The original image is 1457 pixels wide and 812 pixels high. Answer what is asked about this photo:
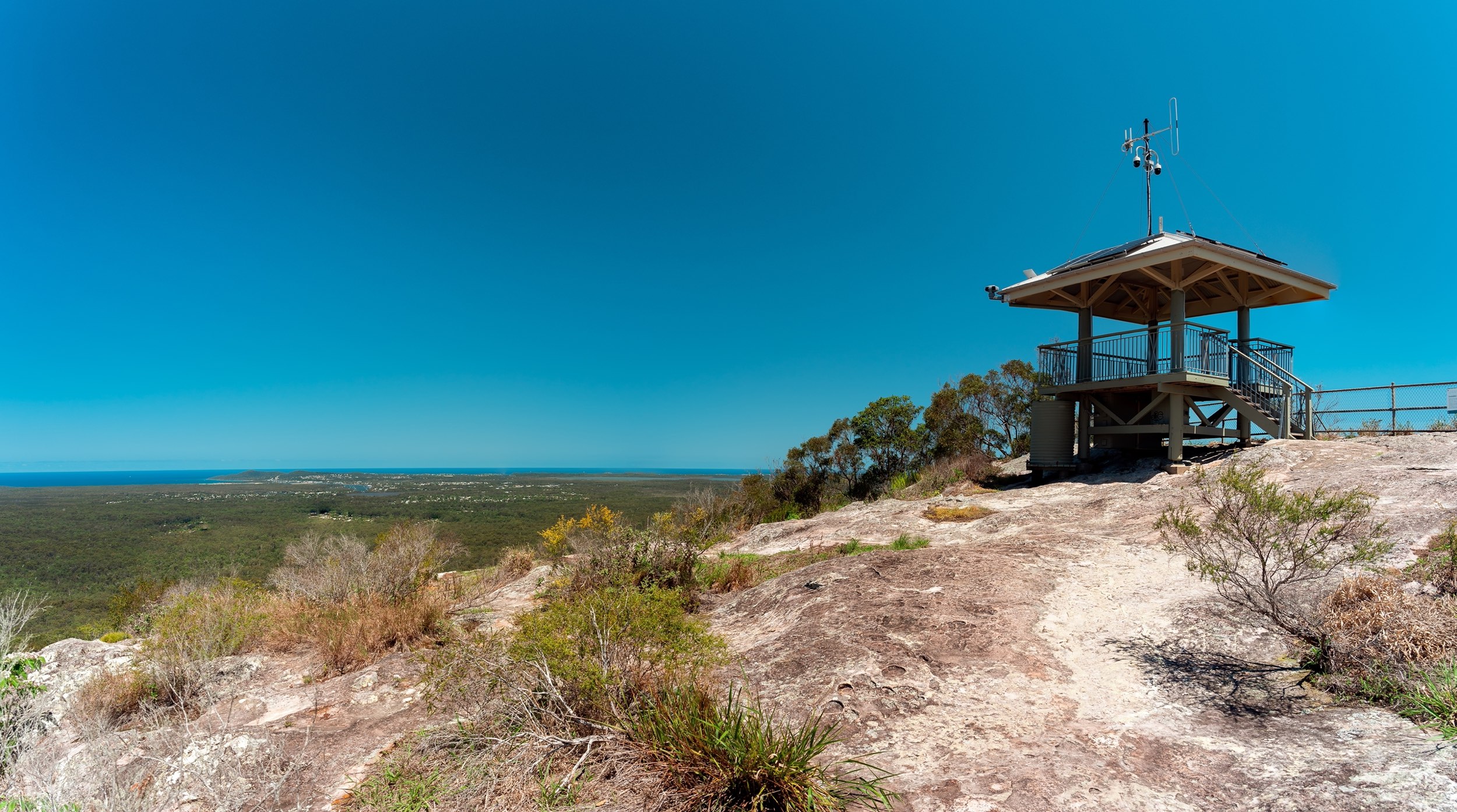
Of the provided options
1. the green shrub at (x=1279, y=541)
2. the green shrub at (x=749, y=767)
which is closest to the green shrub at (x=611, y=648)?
the green shrub at (x=749, y=767)

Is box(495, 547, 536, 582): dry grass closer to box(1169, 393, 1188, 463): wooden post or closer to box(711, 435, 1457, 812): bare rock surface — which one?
box(711, 435, 1457, 812): bare rock surface

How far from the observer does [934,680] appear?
4840 mm

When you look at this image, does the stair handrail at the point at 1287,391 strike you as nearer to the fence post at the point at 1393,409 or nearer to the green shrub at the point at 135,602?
the fence post at the point at 1393,409

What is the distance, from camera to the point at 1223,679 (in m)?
4.65

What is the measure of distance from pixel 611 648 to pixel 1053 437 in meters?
14.6

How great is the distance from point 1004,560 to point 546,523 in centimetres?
3803

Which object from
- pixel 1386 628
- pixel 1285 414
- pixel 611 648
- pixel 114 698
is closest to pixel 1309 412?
pixel 1285 414

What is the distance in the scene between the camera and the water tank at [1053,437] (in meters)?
16.0

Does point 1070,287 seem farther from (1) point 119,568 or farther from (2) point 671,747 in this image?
(1) point 119,568

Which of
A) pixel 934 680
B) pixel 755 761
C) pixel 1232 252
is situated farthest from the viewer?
pixel 1232 252

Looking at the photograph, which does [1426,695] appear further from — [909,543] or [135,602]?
[135,602]

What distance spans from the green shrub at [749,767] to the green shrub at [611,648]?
1.49ft

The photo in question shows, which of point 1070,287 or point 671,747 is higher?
point 1070,287

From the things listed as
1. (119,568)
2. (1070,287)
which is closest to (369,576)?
(1070,287)
